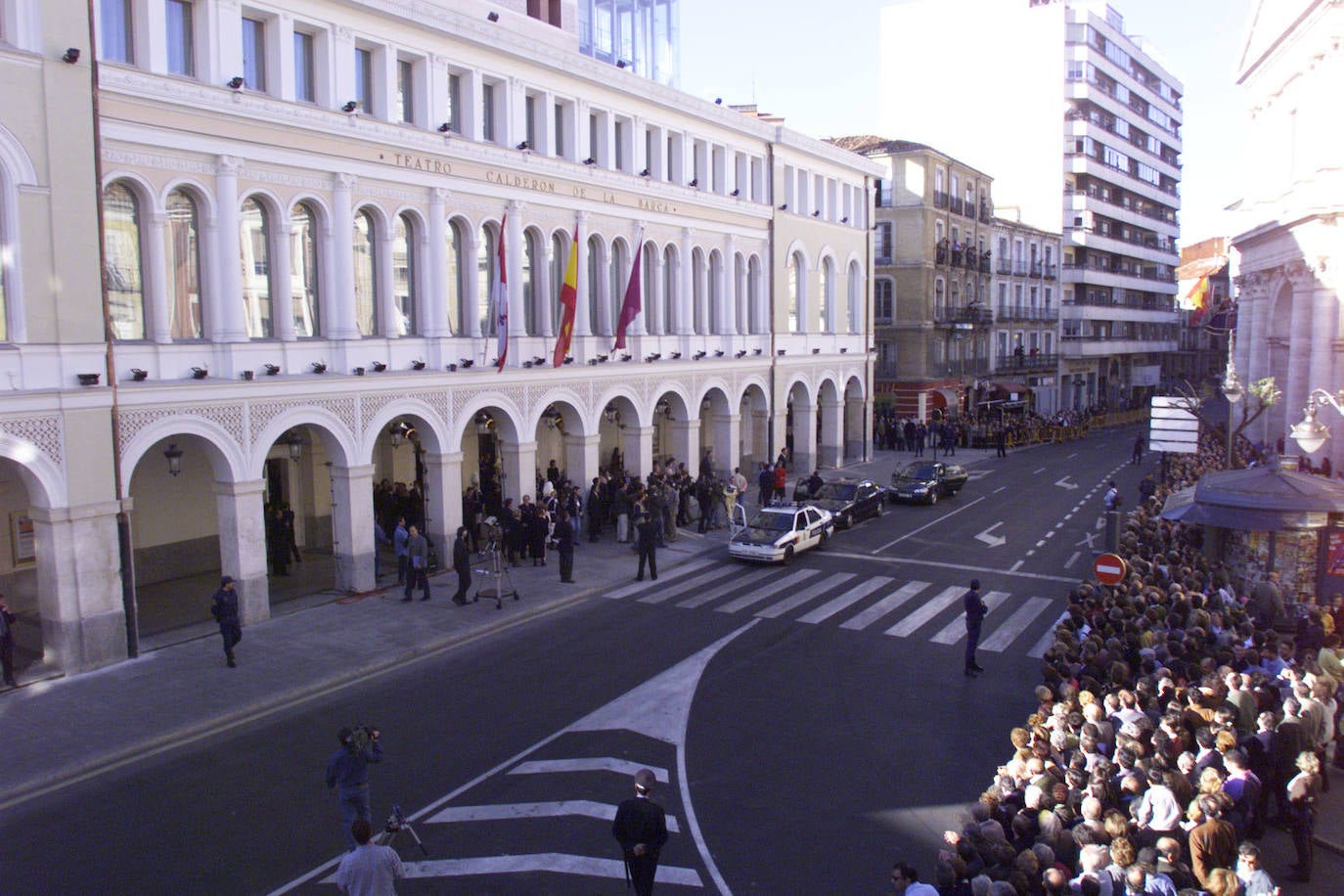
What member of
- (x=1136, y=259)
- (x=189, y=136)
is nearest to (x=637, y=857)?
(x=189, y=136)

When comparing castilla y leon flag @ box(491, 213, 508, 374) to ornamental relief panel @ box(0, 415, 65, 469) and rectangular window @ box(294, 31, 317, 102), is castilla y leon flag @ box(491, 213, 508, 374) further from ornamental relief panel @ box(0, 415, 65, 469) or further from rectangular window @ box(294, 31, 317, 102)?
ornamental relief panel @ box(0, 415, 65, 469)

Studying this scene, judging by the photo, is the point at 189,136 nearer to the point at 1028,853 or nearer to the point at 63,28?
the point at 63,28

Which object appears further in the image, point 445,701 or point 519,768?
point 445,701

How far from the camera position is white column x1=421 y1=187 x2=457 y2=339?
23.8 metres

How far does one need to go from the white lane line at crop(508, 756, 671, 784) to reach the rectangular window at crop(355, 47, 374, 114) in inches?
608

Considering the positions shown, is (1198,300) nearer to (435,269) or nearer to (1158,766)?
(435,269)

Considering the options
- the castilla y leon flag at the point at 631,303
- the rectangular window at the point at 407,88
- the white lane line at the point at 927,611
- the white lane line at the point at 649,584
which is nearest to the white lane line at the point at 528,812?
the white lane line at the point at 927,611

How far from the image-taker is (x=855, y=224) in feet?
146

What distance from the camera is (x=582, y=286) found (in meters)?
28.6

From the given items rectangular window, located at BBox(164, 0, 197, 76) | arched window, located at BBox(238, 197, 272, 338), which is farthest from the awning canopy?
A: rectangular window, located at BBox(164, 0, 197, 76)

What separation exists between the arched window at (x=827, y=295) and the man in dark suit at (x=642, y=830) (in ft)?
111

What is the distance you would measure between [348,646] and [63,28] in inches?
439

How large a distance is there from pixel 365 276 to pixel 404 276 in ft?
3.70

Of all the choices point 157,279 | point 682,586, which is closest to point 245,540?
point 157,279
